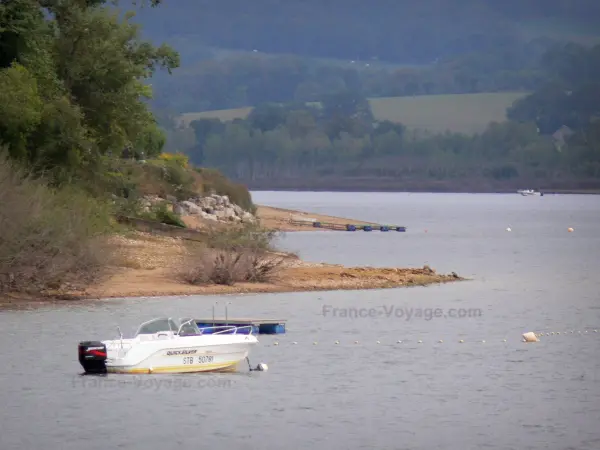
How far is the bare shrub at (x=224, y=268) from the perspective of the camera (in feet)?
169

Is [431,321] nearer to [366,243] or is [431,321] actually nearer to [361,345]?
[361,345]

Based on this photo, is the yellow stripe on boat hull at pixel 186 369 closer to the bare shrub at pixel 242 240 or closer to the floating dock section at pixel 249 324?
the floating dock section at pixel 249 324

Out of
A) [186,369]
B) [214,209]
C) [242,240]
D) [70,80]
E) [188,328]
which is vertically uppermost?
[70,80]

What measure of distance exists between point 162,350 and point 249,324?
599 cm

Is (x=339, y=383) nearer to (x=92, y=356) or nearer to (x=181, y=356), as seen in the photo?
(x=181, y=356)

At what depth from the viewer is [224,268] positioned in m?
51.9

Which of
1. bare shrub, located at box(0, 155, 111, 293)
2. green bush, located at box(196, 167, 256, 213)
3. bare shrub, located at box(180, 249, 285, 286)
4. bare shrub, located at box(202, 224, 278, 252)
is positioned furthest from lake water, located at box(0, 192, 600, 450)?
green bush, located at box(196, 167, 256, 213)

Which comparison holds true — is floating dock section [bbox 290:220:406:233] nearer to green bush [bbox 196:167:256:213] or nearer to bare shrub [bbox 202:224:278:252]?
green bush [bbox 196:167:256:213]

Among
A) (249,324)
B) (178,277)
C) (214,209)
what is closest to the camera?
(249,324)

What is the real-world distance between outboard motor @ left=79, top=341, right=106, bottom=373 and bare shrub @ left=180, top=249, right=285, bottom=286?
1812 centimetres

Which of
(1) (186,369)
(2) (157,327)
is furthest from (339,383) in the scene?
(2) (157,327)

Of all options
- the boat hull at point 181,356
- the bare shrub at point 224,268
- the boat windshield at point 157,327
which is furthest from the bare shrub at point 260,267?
the boat windshield at point 157,327

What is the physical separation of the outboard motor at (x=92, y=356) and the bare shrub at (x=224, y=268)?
18117mm

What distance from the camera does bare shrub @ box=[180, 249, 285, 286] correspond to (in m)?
51.6
